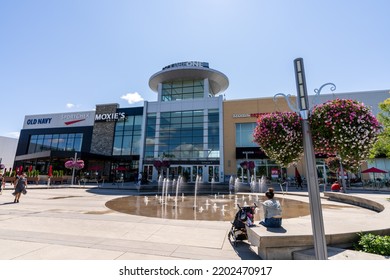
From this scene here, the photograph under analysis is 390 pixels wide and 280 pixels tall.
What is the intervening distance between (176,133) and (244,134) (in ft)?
37.8

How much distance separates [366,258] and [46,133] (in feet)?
177

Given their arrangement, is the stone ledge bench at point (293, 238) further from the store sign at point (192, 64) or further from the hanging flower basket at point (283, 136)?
the store sign at point (192, 64)

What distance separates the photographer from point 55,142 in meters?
42.8

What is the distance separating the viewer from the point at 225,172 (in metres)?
32.2

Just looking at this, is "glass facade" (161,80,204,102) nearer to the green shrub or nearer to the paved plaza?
the paved plaza

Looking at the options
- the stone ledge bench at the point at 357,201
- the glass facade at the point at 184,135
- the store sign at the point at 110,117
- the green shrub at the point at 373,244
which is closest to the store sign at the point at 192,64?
the glass facade at the point at 184,135

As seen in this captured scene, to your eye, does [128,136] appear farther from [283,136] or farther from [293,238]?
[293,238]

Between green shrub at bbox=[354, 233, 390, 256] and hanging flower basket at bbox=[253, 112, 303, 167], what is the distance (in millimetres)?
2001

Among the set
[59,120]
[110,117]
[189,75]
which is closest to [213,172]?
[189,75]

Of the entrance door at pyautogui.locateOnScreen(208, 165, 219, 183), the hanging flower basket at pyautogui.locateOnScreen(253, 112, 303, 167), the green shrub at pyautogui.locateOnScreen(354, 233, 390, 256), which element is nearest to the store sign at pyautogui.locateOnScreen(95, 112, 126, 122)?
the entrance door at pyautogui.locateOnScreen(208, 165, 219, 183)

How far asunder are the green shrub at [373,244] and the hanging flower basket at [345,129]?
5.08ft

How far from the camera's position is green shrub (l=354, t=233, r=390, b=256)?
12.4 feet

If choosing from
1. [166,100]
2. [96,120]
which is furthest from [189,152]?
[96,120]

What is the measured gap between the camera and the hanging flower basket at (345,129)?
13.3 ft
